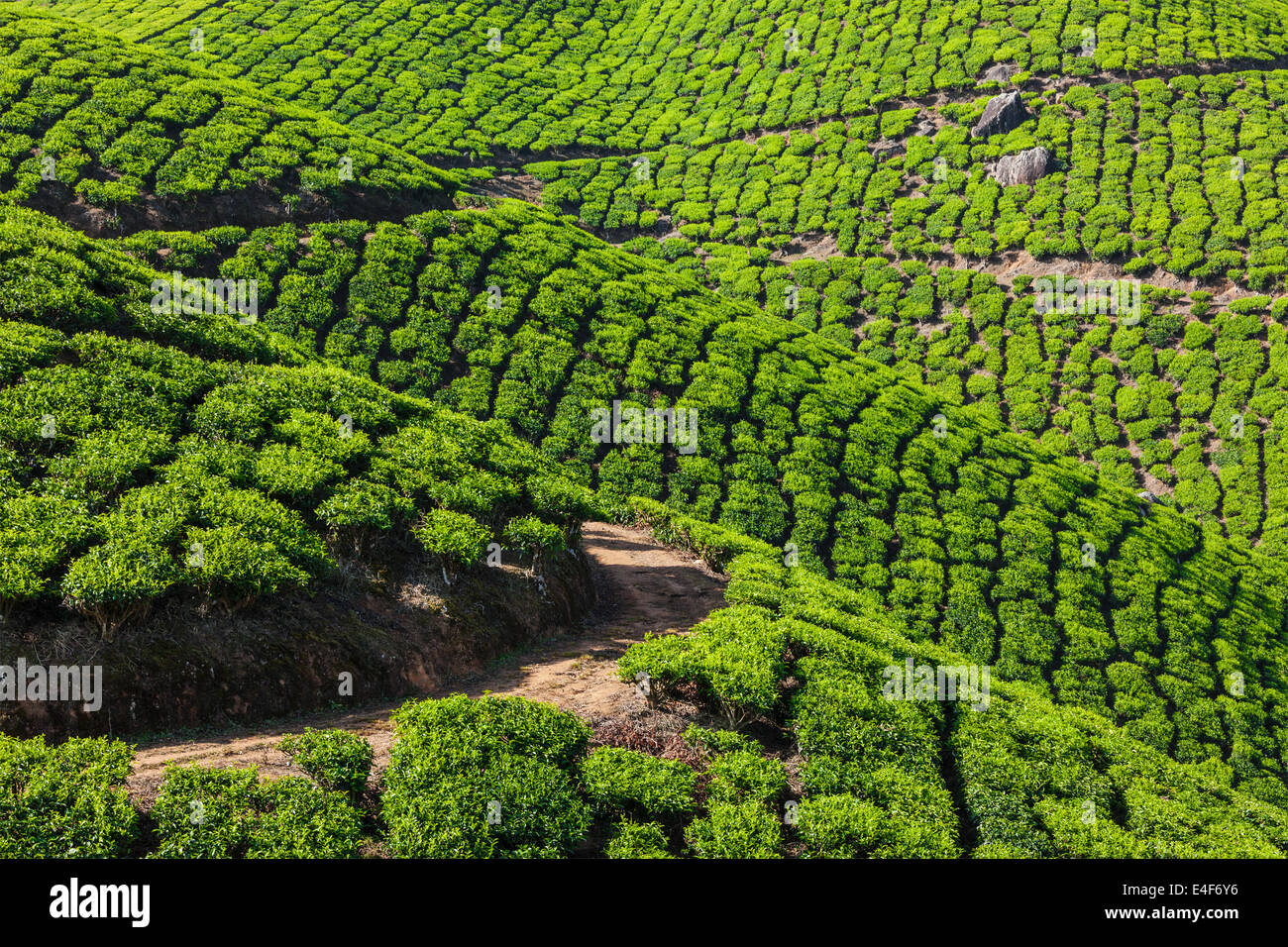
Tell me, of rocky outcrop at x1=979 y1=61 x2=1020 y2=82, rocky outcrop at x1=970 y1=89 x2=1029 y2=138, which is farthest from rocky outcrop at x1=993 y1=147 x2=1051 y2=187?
rocky outcrop at x1=979 y1=61 x2=1020 y2=82

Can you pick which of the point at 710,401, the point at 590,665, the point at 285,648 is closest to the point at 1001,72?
the point at 710,401

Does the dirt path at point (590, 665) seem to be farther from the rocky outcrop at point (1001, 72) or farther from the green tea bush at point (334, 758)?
the rocky outcrop at point (1001, 72)

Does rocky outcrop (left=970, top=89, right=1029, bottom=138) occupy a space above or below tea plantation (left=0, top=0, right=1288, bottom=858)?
above

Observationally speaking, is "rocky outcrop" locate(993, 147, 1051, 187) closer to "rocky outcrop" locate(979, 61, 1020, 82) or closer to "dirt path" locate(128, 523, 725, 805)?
"rocky outcrop" locate(979, 61, 1020, 82)

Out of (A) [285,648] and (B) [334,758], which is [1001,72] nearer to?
(A) [285,648]

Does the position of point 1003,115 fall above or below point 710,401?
above
